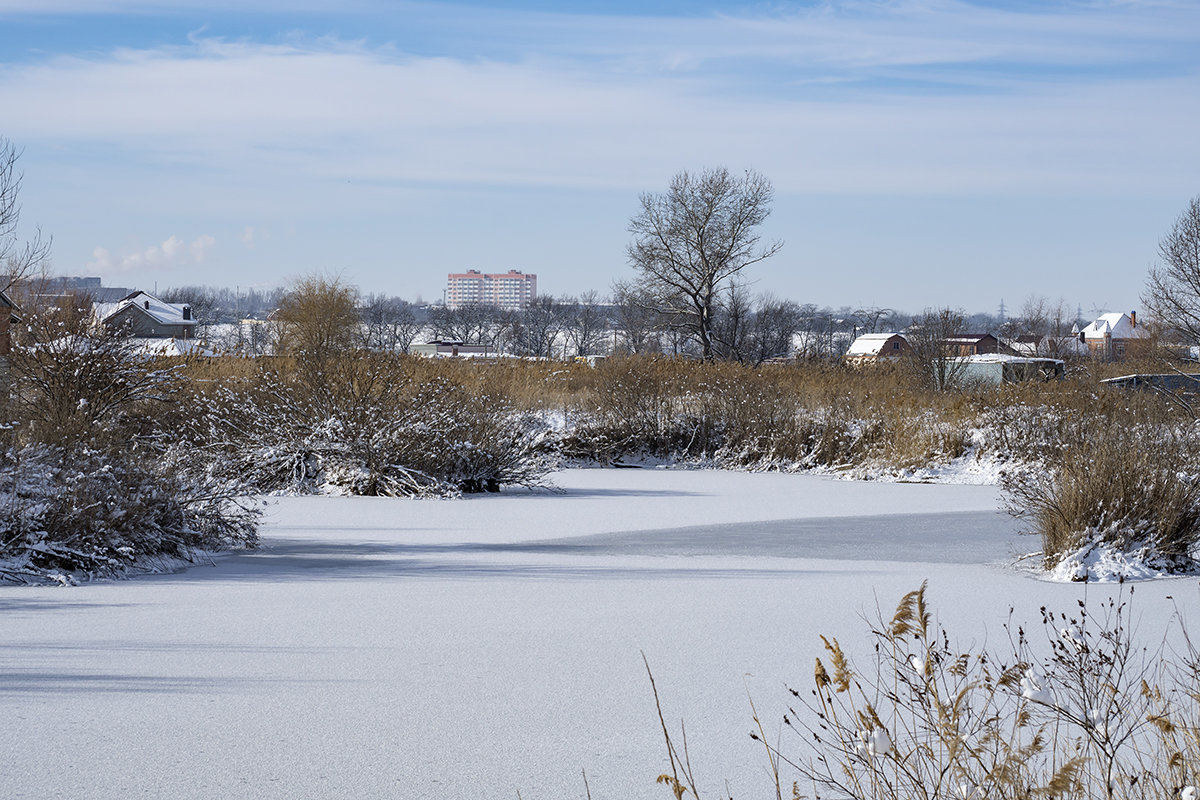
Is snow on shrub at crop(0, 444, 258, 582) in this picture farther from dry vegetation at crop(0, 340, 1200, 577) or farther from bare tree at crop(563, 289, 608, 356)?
bare tree at crop(563, 289, 608, 356)

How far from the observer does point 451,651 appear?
20.6 feet

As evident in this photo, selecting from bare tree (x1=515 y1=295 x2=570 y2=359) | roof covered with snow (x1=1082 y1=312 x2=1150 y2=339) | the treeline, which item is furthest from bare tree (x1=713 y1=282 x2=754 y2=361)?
roof covered with snow (x1=1082 y1=312 x2=1150 y2=339)

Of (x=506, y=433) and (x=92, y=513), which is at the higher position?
(x=506, y=433)

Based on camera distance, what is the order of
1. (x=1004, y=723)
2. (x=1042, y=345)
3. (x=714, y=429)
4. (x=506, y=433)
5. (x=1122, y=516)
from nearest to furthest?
(x=1004, y=723)
(x=1122, y=516)
(x=506, y=433)
(x=714, y=429)
(x=1042, y=345)

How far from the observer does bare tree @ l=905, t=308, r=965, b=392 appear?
1064 inches

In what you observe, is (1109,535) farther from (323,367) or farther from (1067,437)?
(323,367)

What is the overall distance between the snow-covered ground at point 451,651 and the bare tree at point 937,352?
15.7 m

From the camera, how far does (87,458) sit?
29.1ft

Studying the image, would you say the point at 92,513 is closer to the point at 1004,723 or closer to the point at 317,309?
the point at 1004,723

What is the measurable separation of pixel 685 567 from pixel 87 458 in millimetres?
4694

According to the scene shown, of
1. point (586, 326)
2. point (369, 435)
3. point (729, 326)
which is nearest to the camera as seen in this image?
point (369, 435)

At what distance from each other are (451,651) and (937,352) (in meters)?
22.9

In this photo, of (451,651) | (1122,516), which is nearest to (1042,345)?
(1122,516)

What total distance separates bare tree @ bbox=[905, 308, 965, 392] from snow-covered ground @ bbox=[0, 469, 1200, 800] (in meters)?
15.7
